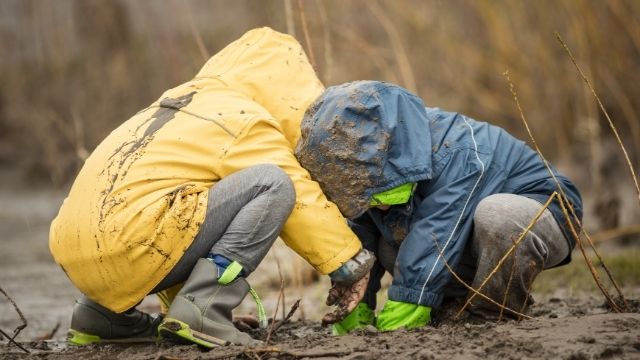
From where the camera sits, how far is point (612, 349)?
230cm

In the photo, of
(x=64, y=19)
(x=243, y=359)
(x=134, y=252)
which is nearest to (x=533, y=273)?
(x=243, y=359)

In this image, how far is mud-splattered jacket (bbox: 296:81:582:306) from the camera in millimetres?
2814

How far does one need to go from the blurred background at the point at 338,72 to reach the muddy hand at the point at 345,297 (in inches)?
50.3

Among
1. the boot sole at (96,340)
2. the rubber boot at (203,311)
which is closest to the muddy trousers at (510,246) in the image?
the rubber boot at (203,311)

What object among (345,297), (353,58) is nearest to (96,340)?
(345,297)

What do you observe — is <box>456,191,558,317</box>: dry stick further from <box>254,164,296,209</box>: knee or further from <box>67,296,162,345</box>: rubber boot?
<box>67,296,162,345</box>: rubber boot

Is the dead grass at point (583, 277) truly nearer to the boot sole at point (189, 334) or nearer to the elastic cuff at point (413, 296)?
the elastic cuff at point (413, 296)

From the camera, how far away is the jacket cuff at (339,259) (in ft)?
9.23

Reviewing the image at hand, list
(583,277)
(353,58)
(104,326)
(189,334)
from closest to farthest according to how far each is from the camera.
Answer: (189,334) < (104,326) < (583,277) < (353,58)

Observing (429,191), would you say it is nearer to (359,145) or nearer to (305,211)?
(359,145)

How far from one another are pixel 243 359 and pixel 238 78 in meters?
1.03

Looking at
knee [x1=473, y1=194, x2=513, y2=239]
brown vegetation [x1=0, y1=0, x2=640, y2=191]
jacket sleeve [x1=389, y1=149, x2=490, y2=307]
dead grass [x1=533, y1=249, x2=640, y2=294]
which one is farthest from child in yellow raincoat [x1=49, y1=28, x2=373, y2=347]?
dead grass [x1=533, y1=249, x2=640, y2=294]

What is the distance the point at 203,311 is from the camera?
269 cm

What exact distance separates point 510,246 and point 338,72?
17.5 feet
